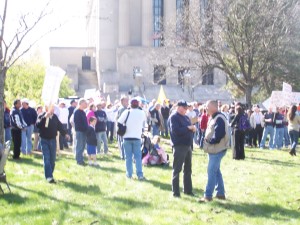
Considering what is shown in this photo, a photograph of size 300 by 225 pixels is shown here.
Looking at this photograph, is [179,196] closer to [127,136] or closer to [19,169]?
[127,136]

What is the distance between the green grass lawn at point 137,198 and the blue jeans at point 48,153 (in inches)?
11.9

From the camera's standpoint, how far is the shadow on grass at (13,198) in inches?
372

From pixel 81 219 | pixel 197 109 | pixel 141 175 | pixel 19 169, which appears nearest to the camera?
pixel 81 219

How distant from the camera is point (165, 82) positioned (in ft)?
217

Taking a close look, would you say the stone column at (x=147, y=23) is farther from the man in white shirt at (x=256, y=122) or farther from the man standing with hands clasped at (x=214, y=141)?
the man standing with hands clasped at (x=214, y=141)

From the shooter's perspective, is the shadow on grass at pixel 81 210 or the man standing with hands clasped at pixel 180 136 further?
the man standing with hands clasped at pixel 180 136

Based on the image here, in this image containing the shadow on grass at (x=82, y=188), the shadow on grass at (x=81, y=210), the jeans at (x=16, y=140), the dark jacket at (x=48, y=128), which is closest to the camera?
the shadow on grass at (x=81, y=210)

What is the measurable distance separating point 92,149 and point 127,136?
3095 millimetres

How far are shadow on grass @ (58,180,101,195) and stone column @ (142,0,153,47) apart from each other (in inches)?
2285

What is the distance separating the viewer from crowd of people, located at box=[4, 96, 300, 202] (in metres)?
9.82

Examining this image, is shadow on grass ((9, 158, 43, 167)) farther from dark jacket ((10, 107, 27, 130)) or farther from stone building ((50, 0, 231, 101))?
stone building ((50, 0, 231, 101))

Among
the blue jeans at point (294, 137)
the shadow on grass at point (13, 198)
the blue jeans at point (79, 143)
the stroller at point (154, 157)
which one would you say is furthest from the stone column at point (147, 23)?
the shadow on grass at point (13, 198)

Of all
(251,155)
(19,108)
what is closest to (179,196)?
(19,108)

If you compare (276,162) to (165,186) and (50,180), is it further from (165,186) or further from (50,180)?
(50,180)
